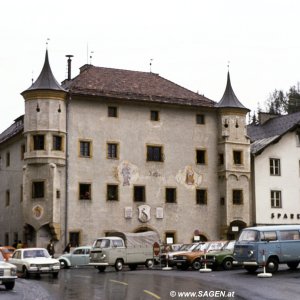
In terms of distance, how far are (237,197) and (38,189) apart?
16140mm

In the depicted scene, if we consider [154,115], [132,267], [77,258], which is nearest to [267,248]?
[132,267]

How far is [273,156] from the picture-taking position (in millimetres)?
57031

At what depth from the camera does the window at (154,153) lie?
5272cm

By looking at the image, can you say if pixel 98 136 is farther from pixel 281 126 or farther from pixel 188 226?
pixel 281 126

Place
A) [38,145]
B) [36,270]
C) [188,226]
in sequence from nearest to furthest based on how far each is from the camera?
[36,270], [38,145], [188,226]

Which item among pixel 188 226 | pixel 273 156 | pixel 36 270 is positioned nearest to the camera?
pixel 36 270

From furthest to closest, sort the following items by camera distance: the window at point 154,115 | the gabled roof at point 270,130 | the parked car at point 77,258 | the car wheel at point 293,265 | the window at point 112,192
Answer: the gabled roof at point 270,130
the window at point 154,115
the window at point 112,192
the parked car at point 77,258
the car wheel at point 293,265

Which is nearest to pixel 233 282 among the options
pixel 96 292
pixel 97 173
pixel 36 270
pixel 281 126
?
pixel 96 292

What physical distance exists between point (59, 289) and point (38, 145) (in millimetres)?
26271

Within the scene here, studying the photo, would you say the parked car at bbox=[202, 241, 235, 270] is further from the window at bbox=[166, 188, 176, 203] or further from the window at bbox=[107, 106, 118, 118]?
the window at bbox=[107, 106, 118, 118]

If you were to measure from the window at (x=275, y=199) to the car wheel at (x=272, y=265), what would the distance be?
1028 inches

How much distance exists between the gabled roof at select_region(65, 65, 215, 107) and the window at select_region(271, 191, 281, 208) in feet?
30.3

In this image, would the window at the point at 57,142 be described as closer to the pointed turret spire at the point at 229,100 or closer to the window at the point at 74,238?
the window at the point at 74,238

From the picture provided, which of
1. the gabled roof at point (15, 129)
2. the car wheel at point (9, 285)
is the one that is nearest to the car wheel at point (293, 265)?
the car wheel at point (9, 285)
